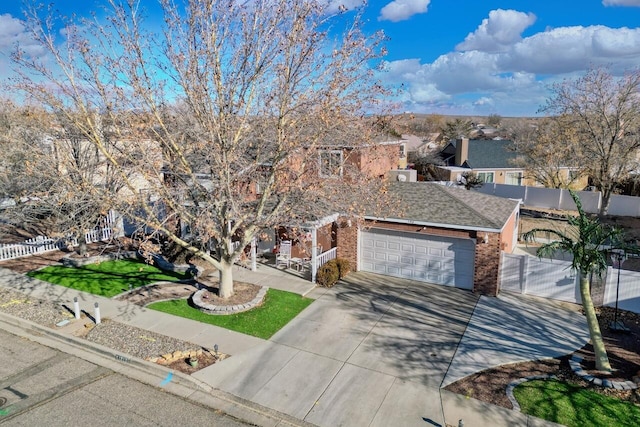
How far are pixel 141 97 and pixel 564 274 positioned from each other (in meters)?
14.5

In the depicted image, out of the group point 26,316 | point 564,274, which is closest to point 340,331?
Result: point 564,274

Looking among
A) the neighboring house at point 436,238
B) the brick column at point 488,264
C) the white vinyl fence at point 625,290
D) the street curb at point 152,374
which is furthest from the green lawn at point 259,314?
the white vinyl fence at point 625,290

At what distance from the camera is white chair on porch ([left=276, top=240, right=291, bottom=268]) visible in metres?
17.8

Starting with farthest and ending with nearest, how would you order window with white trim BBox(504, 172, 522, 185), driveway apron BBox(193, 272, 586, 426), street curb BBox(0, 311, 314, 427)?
window with white trim BBox(504, 172, 522, 185)
driveway apron BBox(193, 272, 586, 426)
street curb BBox(0, 311, 314, 427)

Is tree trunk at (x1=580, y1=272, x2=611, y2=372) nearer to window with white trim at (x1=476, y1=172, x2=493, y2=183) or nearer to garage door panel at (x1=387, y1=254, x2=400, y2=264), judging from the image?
garage door panel at (x1=387, y1=254, x2=400, y2=264)

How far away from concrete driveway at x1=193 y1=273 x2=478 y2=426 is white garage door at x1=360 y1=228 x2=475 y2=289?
3.45ft

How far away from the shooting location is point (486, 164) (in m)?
40.1

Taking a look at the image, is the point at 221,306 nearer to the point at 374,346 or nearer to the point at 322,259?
the point at 322,259

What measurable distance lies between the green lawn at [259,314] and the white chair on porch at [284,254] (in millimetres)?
2913

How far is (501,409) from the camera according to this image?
8.67 meters

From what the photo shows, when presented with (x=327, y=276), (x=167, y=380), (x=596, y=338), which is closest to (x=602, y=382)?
(x=596, y=338)

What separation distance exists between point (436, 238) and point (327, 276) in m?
4.28

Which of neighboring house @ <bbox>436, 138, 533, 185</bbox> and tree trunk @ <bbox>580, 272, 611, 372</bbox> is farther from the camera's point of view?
neighboring house @ <bbox>436, 138, 533, 185</bbox>

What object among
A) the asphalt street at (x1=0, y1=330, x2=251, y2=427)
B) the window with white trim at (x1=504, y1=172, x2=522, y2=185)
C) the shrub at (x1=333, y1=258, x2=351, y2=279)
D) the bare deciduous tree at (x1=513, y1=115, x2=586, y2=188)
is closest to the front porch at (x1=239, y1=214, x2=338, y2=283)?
the shrub at (x1=333, y1=258, x2=351, y2=279)
